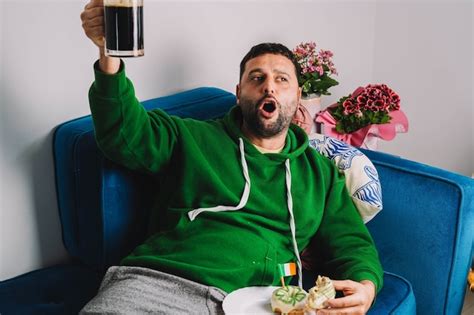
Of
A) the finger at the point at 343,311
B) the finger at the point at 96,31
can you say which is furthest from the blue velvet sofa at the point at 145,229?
the finger at the point at 96,31

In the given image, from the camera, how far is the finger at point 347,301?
1524 mm

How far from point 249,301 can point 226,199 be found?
0.28m

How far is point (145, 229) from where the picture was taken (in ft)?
5.79

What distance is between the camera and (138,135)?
62.2 inches

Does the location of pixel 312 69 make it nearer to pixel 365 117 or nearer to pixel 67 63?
pixel 365 117

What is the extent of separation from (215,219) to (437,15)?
1.70 m

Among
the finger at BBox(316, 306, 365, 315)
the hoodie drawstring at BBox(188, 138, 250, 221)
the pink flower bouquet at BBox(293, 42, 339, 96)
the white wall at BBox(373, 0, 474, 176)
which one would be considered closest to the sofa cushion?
the hoodie drawstring at BBox(188, 138, 250, 221)

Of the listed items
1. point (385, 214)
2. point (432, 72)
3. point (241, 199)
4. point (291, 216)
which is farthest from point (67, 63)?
point (432, 72)

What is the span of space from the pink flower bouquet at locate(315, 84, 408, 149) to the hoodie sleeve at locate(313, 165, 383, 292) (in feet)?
1.76

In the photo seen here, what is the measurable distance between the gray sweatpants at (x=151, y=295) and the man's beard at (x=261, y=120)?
45 cm

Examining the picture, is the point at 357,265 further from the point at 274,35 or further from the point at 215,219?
the point at 274,35

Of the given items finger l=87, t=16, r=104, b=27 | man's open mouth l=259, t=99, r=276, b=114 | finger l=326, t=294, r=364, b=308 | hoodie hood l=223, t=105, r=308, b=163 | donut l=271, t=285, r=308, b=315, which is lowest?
finger l=326, t=294, r=364, b=308

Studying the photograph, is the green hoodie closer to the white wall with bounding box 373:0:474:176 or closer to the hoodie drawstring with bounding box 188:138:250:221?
the hoodie drawstring with bounding box 188:138:250:221

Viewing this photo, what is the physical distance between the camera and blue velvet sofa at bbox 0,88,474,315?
1.67 m
